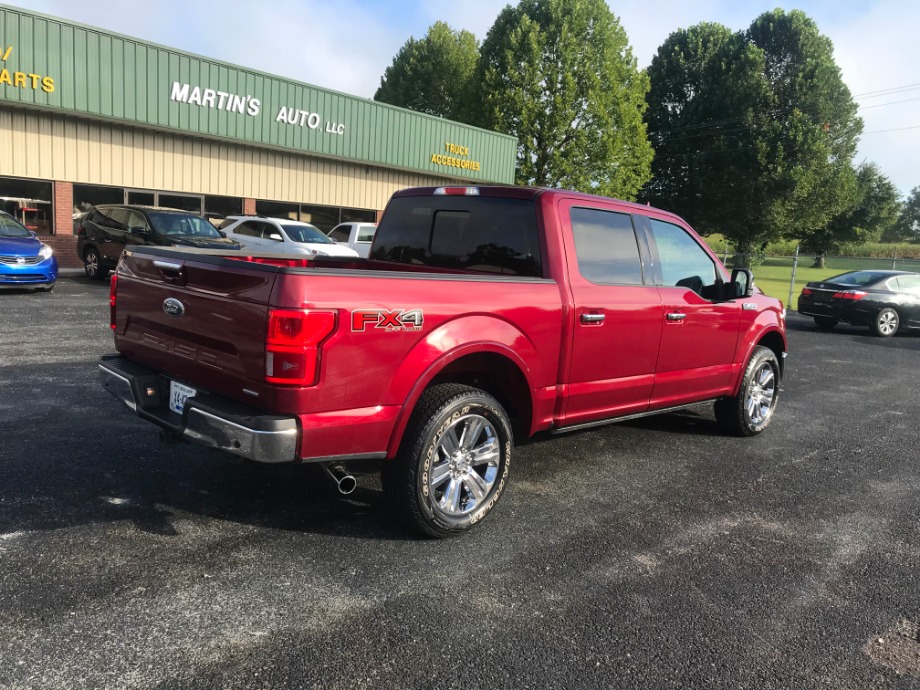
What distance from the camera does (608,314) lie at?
4.48m

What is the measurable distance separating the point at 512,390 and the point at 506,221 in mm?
1084

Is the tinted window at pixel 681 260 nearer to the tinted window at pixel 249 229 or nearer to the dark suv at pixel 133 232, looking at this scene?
the dark suv at pixel 133 232

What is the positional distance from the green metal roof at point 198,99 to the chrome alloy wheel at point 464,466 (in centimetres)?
1676

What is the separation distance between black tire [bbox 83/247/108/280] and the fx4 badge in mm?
14249

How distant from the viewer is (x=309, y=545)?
3.56 m

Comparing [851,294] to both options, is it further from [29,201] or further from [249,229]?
[29,201]

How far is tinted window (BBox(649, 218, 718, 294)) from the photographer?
511 cm

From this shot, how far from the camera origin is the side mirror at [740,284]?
5477mm

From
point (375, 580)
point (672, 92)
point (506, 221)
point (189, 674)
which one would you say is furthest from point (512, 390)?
point (672, 92)

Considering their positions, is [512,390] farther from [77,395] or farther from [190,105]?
[190,105]

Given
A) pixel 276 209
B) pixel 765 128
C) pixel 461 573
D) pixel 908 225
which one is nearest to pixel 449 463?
pixel 461 573

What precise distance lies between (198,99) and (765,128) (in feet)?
112

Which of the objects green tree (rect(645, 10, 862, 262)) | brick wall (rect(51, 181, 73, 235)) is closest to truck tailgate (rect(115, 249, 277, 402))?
brick wall (rect(51, 181, 73, 235))

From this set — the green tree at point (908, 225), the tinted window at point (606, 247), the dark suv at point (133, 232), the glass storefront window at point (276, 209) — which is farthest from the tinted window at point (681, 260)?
the green tree at point (908, 225)
